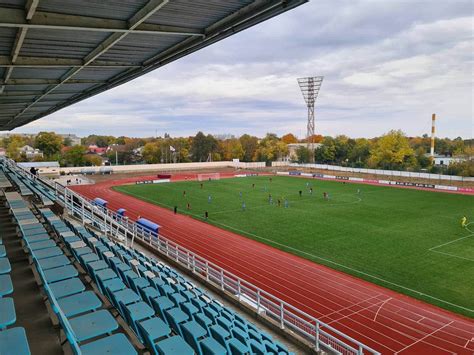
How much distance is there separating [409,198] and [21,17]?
4304 centimetres

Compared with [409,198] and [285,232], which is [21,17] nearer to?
[285,232]

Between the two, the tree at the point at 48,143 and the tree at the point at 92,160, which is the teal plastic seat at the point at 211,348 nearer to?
the tree at the point at 92,160

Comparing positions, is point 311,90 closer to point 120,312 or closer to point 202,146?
point 202,146

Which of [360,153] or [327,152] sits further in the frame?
[327,152]

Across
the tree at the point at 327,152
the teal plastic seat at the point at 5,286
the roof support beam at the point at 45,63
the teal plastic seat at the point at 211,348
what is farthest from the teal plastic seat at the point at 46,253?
the tree at the point at 327,152

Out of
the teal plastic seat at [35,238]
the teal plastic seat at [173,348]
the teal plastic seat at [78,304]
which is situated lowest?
the teal plastic seat at [173,348]

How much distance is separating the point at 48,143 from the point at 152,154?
25892 mm

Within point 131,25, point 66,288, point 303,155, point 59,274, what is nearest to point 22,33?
point 131,25

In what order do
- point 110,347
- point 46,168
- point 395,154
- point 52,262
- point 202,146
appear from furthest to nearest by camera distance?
point 202,146, point 395,154, point 46,168, point 52,262, point 110,347

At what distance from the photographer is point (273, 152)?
102500 millimetres

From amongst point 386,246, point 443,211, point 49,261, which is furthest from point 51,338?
point 443,211

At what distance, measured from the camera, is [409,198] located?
40844 mm

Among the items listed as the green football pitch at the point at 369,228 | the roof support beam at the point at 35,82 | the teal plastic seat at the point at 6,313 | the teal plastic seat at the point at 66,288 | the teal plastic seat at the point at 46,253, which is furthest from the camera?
the green football pitch at the point at 369,228

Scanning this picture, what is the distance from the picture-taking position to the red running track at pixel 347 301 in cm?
1176
